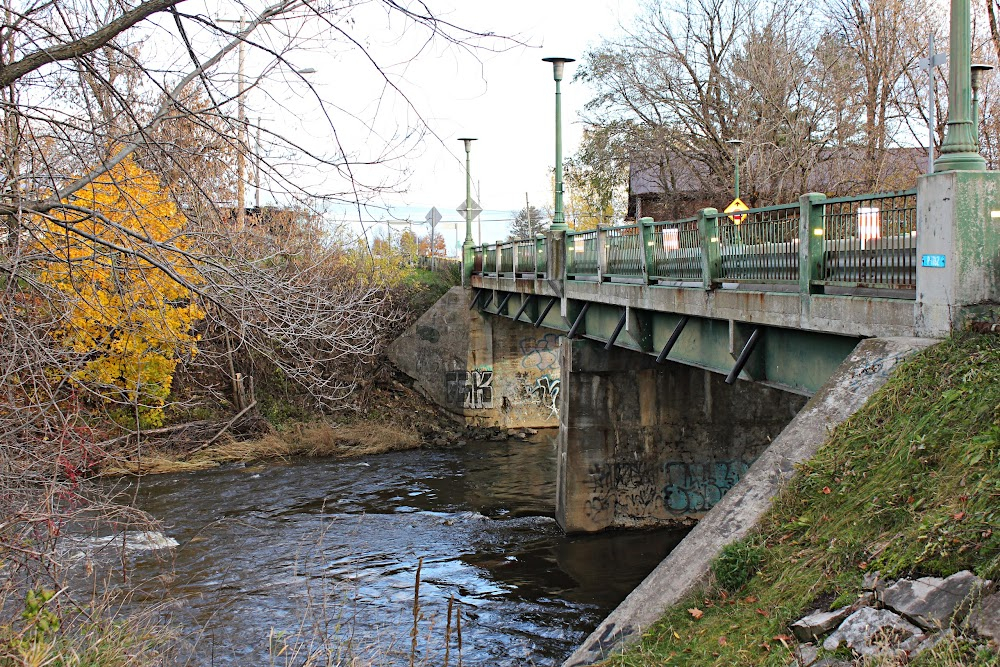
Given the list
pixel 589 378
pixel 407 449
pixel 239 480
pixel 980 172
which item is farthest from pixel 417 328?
pixel 980 172

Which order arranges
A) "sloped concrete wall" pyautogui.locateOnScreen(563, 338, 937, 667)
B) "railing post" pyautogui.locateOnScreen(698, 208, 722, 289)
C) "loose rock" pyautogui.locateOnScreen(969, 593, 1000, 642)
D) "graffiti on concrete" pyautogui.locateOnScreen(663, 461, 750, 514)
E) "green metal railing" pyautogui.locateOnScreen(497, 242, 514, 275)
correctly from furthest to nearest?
"green metal railing" pyautogui.locateOnScreen(497, 242, 514, 275) → "graffiti on concrete" pyautogui.locateOnScreen(663, 461, 750, 514) → "railing post" pyautogui.locateOnScreen(698, 208, 722, 289) → "sloped concrete wall" pyautogui.locateOnScreen(563, 338, 937, 667) → "loose rock" pyautogui.locateOnScreen(969, 593, 1000, 642)

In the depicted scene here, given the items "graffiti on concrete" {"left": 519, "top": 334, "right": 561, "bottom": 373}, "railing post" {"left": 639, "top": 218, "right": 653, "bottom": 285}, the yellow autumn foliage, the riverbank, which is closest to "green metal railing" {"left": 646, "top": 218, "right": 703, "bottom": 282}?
"railing post" {"left": 639, "top": 218, "right": 653, "bottom": 285}

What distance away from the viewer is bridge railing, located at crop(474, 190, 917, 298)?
26.6ft

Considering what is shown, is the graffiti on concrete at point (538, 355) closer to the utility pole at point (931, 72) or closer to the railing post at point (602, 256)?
the utility pole at point (931, 72)

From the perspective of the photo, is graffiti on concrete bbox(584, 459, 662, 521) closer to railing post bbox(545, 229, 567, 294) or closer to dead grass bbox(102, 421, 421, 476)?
railing post bbox(545, 229, 567, 294)

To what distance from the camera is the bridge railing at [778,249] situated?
8.11 m

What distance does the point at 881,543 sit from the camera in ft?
18.9

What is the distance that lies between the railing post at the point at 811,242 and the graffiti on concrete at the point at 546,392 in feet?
67.2

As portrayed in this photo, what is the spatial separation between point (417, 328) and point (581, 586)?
54.7ft

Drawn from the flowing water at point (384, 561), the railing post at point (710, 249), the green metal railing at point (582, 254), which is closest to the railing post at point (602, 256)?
the green metal railing at point (582, 254)

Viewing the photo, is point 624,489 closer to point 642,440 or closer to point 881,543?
point 642,440

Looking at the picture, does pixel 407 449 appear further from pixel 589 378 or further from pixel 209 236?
pixel 209 236

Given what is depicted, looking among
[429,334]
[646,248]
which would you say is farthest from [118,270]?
[429,334]

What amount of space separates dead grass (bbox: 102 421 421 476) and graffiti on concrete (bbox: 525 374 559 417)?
187 inches
